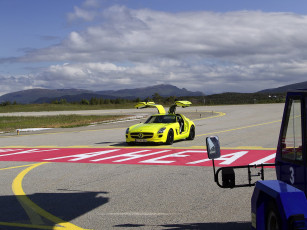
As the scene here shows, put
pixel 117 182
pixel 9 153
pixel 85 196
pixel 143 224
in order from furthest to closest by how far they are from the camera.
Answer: pixel 9 153, pixel 117 182, pixel 85 196, pixel 143 224

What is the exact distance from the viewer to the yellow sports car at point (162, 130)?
17.1 meters

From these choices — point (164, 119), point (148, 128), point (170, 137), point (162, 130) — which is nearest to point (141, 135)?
point (148, 128)

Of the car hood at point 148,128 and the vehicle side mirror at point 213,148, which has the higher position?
the vehicle side mirror at point 213,148

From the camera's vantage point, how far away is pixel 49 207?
7.32 metres

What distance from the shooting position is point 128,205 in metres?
7.32

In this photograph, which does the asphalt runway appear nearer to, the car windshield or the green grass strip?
the car windshield

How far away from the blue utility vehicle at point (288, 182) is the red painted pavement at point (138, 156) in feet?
23.9

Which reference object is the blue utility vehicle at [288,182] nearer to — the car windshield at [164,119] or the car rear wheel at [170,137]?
the car rear wheel at [170,137]

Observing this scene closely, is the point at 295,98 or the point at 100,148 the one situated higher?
the point at 295,98

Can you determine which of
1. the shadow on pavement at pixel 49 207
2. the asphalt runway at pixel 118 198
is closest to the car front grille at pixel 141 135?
the asphalt runway at pixel 118 198

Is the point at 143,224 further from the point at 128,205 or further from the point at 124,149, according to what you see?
the point at 124,149

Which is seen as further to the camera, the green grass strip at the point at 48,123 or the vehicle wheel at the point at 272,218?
the green grass strip at the point at 48,123

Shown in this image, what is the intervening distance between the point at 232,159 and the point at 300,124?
28.9 feet

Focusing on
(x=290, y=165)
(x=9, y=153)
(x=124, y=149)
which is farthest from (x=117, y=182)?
(x=9, y=153)
